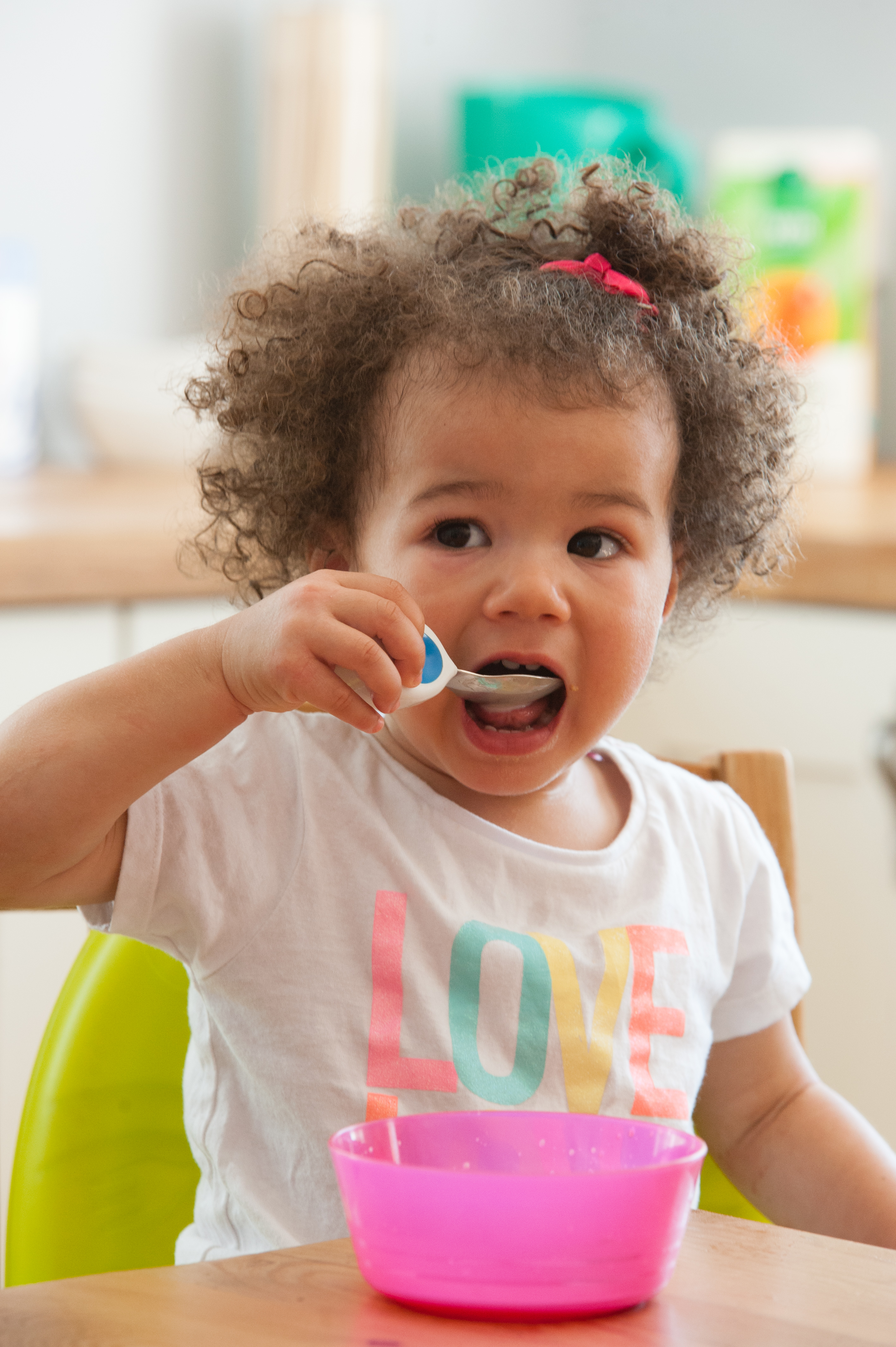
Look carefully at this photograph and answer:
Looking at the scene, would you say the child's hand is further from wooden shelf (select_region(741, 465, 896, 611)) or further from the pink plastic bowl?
wooden shelf (select_region(741, 465, 896, 611))

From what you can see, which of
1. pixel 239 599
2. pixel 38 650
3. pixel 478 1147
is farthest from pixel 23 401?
pixel 478 1147

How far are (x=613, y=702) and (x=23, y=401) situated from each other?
1.17 meters

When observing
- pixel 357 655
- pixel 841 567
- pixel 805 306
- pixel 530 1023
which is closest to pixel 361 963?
pixel 530 1023

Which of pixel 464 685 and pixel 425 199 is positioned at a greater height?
pixel 425 199

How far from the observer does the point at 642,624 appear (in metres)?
0.72

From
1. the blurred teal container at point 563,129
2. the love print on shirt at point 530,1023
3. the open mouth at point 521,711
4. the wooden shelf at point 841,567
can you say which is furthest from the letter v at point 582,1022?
the blurred teal container at point 563,129

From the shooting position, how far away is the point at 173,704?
583 millimetres

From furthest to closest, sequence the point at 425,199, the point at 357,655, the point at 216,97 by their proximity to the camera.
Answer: the point at 425,199
the point at 216,97
the point at 357,655

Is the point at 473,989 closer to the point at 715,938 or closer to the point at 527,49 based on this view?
the point at 715,938

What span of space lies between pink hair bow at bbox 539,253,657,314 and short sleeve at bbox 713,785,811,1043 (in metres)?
0.30

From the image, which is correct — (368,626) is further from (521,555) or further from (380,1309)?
(380,1309)

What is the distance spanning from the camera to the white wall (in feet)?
5.78

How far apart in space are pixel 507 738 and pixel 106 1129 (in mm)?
279

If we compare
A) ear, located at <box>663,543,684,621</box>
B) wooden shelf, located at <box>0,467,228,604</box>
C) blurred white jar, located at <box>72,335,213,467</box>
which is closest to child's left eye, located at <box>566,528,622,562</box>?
ear, located at <box>663,543,684,621</box>
